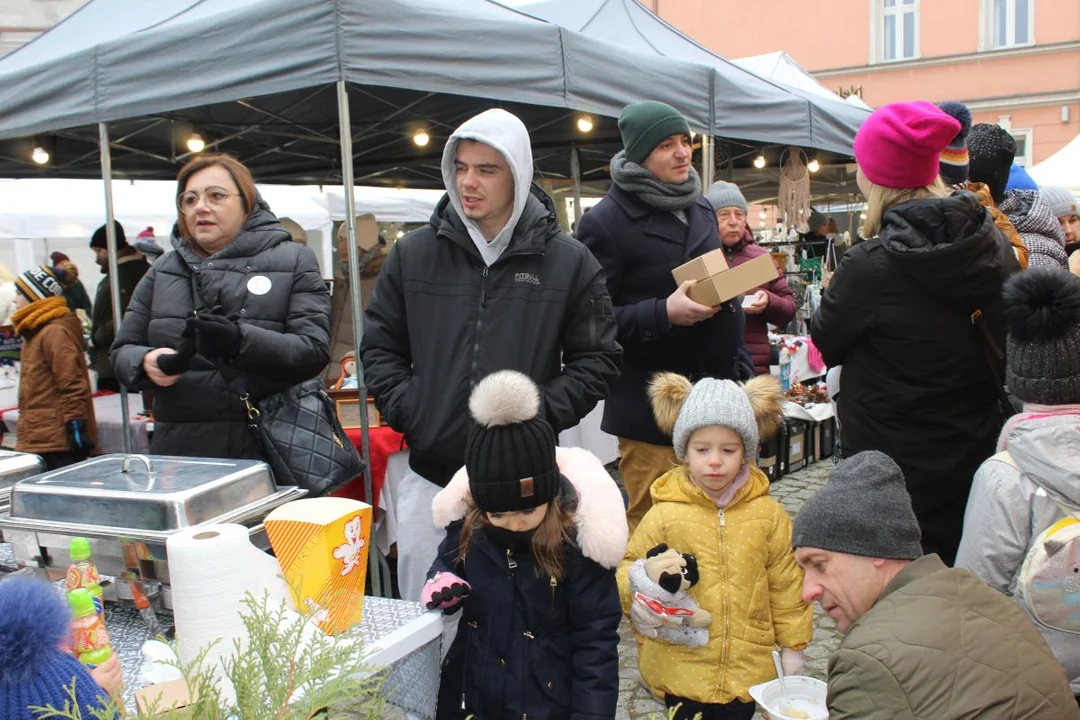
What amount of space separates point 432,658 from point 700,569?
0.81 metres

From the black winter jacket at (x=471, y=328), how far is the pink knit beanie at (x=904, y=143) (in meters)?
0.83

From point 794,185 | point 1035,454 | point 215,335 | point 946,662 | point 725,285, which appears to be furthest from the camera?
point 794,185

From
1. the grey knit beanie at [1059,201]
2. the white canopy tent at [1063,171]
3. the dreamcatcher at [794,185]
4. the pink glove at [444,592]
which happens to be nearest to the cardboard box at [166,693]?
the pink glove at [444,592]

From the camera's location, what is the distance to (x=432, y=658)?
1745mm

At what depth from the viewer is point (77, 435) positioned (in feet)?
15.3

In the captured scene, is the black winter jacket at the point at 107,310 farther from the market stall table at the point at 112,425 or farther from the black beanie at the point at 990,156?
the black beanie at the point at 990,156

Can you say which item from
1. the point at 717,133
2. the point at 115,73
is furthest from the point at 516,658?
the point at 717,133

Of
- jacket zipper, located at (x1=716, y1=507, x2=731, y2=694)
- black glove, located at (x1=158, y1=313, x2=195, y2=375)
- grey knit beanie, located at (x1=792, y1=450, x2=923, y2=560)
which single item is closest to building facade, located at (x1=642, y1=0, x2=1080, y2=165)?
jacket zipper, located at (x1=716, y1=507, x2=731, y2=694)

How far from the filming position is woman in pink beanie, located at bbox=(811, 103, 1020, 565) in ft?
7.11

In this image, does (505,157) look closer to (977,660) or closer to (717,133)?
(977,660)

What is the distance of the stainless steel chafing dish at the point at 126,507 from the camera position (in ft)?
5.38

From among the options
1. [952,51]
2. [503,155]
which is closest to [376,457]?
[503,155]

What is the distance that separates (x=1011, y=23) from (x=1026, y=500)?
19376 mm

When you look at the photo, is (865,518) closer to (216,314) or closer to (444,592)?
(444,592)
